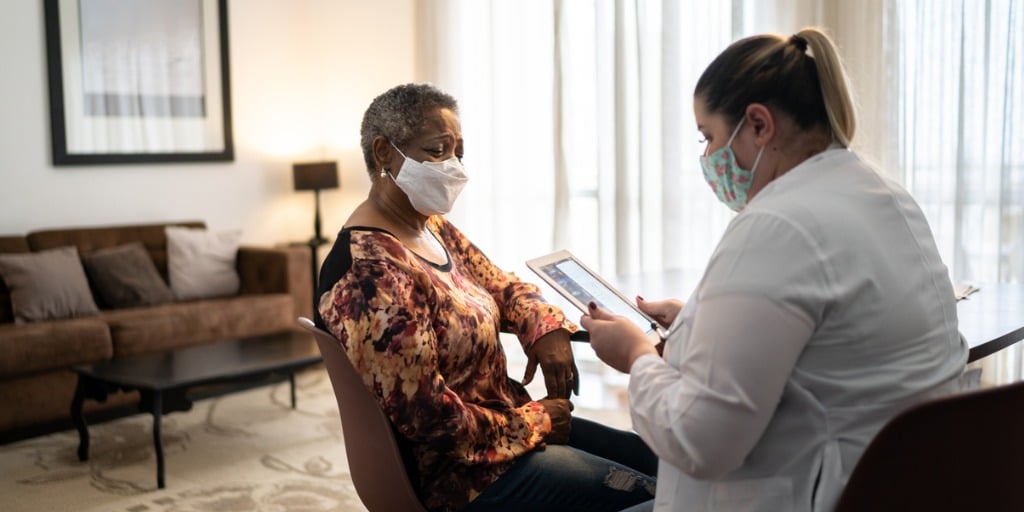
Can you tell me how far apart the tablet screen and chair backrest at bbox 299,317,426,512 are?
416 millimetres

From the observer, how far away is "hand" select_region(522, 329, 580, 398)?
6.26 ft

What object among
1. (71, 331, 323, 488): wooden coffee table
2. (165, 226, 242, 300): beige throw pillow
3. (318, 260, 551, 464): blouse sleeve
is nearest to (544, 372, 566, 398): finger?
(318, 260, 551, 464): blouse sleeve

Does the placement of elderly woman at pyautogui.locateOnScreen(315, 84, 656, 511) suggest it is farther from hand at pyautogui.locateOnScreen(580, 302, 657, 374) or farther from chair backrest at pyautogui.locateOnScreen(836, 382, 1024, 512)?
chair backrest at pyautogui.locateOnScreen(836, 382, 1024, 512)

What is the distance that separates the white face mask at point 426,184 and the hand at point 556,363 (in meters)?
0.34

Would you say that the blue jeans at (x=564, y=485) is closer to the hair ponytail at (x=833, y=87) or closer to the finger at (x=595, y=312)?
the finger at (x=595, y=312)

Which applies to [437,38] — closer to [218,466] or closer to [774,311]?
[218,466]

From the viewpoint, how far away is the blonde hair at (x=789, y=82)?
4.11ft

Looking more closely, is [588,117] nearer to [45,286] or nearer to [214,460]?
[214,460]

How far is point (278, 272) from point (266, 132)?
1156 millimetres

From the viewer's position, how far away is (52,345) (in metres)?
4.11

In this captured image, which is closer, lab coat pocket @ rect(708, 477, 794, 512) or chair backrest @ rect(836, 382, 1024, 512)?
chair backrest @ rect(836, 382, 1024, 512)

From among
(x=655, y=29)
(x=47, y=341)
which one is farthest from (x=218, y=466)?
(x=655, y=29)

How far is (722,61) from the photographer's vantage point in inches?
50.2

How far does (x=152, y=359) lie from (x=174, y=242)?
125 centimetres
